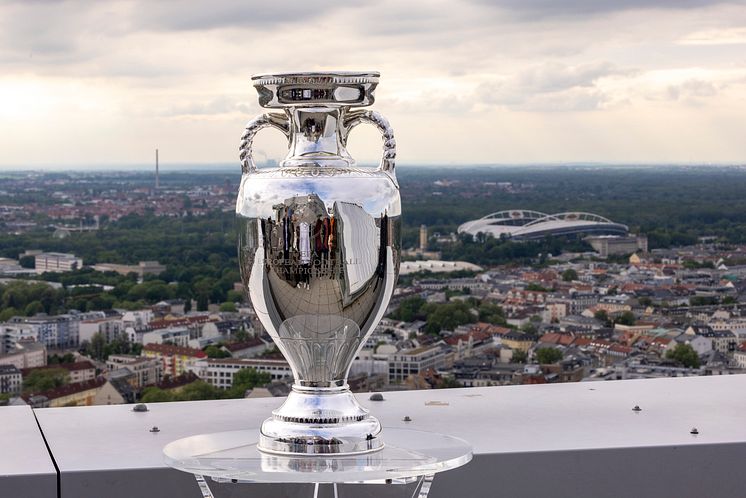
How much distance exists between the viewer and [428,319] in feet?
68.6

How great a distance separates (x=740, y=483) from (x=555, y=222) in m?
30.9

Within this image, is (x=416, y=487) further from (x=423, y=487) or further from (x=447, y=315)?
(x=447, y=315)

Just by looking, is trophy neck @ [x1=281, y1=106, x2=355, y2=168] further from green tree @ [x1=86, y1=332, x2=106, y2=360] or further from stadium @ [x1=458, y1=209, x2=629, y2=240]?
stadium @ [x1=458, y1=209, x2=629, y2=240]

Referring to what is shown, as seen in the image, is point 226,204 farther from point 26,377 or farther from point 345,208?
point 345,208

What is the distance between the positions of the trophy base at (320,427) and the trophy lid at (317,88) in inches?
17.3

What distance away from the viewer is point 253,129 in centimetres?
191

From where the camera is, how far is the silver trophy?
176 centimetres

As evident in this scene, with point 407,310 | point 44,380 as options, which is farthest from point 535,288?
point 44,380

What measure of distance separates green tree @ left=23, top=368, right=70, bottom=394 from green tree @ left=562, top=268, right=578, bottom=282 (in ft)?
46.6

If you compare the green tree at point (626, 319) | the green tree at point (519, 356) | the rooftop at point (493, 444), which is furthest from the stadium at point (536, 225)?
the rooftop at point (493, 444)

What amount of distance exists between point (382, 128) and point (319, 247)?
26 centimetres

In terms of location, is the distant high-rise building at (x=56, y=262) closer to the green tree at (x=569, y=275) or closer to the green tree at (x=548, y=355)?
the green tree at (x=548, y=355)

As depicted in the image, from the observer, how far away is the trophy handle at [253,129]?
1901mm

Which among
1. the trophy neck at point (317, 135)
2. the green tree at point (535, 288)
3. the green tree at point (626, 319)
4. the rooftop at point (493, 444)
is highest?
the trophy neck at point (317, 135)
